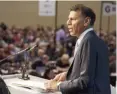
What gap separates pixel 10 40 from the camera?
13.6 ft

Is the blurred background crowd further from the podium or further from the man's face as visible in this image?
the man's face

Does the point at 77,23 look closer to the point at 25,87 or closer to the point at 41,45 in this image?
the point at 25,87

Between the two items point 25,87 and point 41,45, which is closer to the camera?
point 25,87

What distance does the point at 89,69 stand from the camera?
1230mm

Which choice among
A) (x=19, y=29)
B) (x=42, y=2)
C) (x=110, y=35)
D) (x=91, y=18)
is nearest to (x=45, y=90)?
(x=91, y=18)

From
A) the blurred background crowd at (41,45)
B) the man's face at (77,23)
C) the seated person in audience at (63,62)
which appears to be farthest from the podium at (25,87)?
the seated person in audience at (63,62)

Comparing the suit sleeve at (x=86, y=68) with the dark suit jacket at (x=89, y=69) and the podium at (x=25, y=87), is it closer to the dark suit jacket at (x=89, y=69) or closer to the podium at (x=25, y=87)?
the dark suit jacket at (x=89, y=69)

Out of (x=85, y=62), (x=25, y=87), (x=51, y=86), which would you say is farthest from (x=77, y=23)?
(x=25, y=87)

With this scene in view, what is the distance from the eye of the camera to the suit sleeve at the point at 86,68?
4.02 feet

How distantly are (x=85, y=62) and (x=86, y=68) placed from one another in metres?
0.02

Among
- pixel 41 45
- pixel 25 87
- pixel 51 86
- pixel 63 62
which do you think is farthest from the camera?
pixel 63 62

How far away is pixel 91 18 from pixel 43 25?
127 inches

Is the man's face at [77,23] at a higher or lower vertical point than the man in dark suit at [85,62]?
higher

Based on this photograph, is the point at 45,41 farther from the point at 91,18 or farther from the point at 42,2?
the point at 91,18
